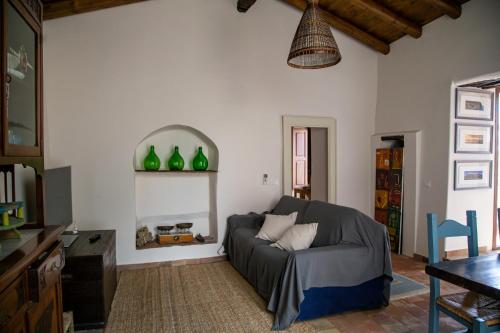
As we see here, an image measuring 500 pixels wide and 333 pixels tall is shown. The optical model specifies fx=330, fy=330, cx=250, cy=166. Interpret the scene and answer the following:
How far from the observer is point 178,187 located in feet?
15.3

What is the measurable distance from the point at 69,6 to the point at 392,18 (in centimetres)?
393

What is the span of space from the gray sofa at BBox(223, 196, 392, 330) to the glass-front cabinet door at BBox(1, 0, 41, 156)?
6.70ft

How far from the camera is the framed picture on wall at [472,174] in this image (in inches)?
164

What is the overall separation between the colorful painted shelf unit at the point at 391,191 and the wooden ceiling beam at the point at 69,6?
13.8 ft

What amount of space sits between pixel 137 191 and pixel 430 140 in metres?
3.96

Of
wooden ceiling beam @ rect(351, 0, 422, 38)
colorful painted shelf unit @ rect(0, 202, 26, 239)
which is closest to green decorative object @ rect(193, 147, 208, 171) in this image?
wooden ceiling beam @ rect(351, 0, 422, 38)

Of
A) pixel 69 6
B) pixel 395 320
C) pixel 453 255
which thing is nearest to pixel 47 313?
pixel 395 320

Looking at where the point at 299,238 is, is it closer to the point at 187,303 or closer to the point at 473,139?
the point at 187,303

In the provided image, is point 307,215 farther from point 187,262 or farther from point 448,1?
point 448,1

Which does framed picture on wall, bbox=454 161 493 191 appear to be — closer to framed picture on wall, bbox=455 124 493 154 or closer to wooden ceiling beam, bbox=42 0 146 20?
framed picture on wall, bbox=455 124 493 154

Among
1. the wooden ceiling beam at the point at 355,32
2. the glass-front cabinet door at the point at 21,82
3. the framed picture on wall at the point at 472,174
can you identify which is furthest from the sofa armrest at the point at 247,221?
the wooden ceiling beam at the point at 355,32

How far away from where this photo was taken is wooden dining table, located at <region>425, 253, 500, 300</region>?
162 centimetres

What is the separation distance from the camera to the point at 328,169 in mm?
5105

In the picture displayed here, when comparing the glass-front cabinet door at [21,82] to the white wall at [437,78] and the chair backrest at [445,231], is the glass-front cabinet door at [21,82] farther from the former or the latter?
the white wall at [437,78]
